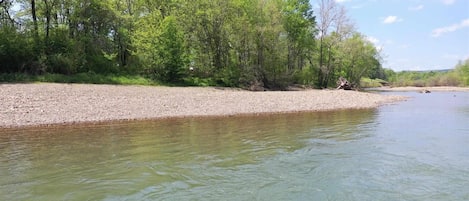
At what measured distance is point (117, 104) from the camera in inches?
832

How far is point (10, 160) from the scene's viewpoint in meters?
9.62

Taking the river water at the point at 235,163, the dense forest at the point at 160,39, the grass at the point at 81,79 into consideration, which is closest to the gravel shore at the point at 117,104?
the grass at the point at 81,79

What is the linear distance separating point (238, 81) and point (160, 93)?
43.0 feet

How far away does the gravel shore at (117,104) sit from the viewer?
1775 cm

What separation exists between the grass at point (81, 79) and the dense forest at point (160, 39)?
95 cm

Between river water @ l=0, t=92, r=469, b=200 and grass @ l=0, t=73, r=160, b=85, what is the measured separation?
1360 centimetres

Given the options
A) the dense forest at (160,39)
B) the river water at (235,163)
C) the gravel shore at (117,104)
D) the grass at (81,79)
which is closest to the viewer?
the river water at (235,163)

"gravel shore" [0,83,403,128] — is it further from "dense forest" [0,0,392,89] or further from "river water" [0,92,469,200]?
"dense forest" [0,0,392,89]

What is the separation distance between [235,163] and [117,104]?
45.3 feet

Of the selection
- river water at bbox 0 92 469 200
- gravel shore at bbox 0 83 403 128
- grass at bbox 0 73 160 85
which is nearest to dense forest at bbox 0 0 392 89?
grass at bbox 0 73 160 85

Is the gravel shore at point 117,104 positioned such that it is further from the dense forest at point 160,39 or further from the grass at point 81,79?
the dense forest at point 160,39

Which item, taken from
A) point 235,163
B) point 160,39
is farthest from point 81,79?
point 235,163

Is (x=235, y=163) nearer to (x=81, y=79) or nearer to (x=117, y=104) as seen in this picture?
(x=117, y=104)

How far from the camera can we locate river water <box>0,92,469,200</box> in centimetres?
691
